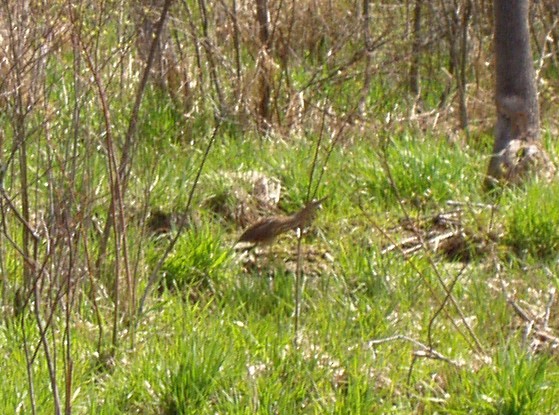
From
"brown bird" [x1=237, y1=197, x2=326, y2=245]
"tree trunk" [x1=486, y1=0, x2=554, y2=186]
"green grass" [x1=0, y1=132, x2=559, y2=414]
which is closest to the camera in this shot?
"green grass" [x1=0, y1=132, x2=559, y2=414]

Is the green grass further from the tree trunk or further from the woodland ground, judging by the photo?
the tree trunk

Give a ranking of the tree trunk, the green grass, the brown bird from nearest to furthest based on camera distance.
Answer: the green grass < the brown bird < the tree trunk

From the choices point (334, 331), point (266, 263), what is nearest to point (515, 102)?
point (266, 263)

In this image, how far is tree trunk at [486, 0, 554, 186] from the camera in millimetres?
5355

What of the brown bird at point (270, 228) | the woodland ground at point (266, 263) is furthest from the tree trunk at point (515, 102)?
the brown bird at point (270, 228)

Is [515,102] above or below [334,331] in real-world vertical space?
above

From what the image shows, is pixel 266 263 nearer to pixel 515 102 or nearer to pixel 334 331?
pixel 334 331

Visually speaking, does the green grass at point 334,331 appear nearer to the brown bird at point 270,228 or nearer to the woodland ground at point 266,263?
the woodland ground at point 266,263

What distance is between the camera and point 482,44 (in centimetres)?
729

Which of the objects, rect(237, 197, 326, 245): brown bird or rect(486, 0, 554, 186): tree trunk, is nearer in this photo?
rect(237, 197, 326, 245): brown bird

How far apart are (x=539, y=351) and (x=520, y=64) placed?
189 cm

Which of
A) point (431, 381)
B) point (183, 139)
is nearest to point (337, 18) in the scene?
point (183, 139)

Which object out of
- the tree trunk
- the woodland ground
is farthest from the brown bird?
the tree trunk

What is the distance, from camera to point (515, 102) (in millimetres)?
5457
